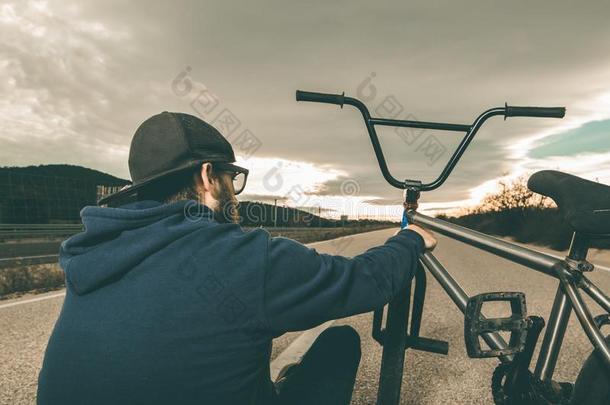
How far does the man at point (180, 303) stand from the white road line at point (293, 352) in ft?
6.57

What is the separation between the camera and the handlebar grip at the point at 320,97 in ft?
7.25

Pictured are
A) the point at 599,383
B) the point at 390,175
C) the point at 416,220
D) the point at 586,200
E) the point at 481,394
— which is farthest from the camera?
the point at 481,394

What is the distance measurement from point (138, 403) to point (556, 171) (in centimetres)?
177

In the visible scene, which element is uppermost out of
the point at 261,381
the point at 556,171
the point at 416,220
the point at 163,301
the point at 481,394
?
the point at 556,171

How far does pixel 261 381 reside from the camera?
1630 mm

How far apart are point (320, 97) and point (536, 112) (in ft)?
3.66

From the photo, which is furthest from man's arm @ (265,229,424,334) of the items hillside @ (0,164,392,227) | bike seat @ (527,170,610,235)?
hillside @ (0,164,392,227)

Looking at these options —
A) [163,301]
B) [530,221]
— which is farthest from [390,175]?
[530,221]

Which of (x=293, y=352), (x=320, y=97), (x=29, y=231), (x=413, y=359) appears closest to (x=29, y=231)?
(x=29, y=231)

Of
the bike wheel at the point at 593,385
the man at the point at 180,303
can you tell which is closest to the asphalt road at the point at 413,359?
the bike wheel at the point at 593,385

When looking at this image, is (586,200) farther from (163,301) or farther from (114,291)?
(114,291)

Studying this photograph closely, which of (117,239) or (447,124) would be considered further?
(447,124)

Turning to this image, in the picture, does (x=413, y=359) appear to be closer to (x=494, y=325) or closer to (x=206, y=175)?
(x=494, y=325)

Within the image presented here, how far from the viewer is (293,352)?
3898mm
